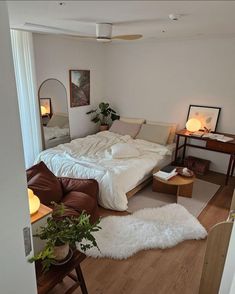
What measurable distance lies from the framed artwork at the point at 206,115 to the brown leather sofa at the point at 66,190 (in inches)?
95.4

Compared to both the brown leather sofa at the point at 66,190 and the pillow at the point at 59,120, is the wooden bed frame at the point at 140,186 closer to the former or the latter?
the brown leather sofa at the point at 66,190

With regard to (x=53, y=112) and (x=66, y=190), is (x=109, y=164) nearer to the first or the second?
(x=66, y=190)

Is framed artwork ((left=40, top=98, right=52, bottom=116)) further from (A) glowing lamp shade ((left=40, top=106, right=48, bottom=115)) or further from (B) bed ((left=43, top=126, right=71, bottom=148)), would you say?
(B) bed ((left=43, top=126, right=71, bottom=148))

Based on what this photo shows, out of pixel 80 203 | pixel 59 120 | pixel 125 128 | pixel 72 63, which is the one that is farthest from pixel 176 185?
pixel 72 63

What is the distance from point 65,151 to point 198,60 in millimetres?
2811

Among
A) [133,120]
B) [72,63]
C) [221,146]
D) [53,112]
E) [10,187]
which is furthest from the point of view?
[133,120]

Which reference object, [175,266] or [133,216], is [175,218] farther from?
[175,266]

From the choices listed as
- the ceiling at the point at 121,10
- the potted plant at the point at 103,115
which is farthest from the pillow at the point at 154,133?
the ceiling at the point at 121,10

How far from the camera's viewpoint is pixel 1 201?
1.05 m

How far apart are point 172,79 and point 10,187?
4024 mm

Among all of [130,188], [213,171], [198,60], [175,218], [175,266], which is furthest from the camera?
[213,171]

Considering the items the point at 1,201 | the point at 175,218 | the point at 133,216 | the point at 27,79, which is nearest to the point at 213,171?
the point at 175,218

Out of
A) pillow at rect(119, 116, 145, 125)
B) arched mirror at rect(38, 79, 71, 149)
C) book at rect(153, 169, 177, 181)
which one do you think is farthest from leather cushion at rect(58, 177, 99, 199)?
pillow at rect(119, 116, 145, 125)

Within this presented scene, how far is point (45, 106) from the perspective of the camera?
13.6ft
